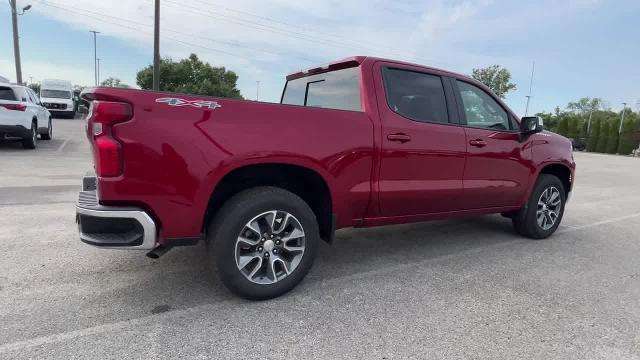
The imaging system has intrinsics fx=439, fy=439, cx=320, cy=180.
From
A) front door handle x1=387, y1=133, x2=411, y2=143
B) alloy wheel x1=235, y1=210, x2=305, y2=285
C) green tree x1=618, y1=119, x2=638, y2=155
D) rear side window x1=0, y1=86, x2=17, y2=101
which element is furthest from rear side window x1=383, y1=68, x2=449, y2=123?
green tree x1=618, y1=119, x2=638, y2=155

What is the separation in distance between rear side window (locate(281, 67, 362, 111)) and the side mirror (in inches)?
84.6

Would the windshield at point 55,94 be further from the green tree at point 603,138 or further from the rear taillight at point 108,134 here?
the green tree at point 603,138

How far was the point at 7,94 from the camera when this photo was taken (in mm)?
11109

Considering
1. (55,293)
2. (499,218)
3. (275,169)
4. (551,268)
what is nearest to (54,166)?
(55,293)

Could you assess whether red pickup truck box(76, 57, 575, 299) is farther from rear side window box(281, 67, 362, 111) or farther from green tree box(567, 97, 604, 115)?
green tree box(567, 97, 604, 115)

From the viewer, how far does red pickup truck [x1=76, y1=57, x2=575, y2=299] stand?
2.70m

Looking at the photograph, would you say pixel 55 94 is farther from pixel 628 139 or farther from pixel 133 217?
pixel 628 139

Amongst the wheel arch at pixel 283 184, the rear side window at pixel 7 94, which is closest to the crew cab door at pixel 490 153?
the wheel arch at pixel 283 184

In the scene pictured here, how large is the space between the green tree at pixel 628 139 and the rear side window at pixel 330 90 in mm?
45947

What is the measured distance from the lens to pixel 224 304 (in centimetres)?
312

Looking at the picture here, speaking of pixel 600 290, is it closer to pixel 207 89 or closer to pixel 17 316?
pixel 17 316

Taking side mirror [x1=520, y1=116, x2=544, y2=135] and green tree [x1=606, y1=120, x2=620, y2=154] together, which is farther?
green tree [x1=606, y1=120, x2=620, y2=154]

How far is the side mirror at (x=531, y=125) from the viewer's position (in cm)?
470

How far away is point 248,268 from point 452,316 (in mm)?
1473
